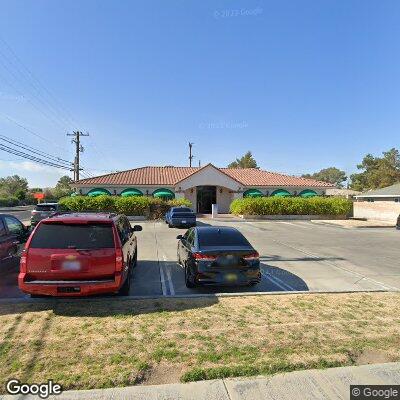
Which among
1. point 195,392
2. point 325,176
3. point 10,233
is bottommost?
point 195,392

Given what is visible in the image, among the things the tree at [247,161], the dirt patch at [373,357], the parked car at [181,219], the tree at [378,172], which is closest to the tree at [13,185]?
the tree at [247,161]

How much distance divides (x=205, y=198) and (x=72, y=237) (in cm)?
3132

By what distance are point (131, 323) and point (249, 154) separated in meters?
72.2

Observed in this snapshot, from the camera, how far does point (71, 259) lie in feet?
19.9

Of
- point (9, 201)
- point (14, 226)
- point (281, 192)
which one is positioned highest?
point (281, 192)

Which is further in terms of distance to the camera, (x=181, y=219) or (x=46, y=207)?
(x=181, y=219)

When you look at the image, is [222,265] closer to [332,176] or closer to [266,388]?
[266,388]

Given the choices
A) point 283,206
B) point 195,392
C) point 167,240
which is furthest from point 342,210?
point 195,392

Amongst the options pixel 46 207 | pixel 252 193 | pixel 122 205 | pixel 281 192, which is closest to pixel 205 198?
pixel 252 193

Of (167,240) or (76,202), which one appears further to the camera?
(76,202)

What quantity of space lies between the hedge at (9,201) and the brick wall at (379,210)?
55874 mm

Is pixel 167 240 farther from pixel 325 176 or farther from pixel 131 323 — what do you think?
pixel 325 176

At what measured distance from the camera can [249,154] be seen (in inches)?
2985

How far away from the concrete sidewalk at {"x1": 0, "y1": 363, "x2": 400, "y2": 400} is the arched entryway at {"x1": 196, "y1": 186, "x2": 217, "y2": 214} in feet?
109
